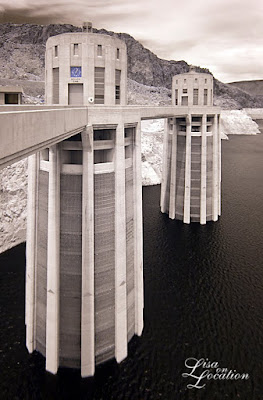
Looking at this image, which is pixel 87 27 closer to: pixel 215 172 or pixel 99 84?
pixel 99 84

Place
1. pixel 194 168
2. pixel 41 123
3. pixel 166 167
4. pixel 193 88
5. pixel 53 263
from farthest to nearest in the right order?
pixel 166 167, pixel 194 168, pixel 193 88, pixel 53 263, pixel 41 123

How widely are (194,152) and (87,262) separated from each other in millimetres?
37010

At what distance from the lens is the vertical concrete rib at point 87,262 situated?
69.0 ft

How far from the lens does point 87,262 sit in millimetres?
22047

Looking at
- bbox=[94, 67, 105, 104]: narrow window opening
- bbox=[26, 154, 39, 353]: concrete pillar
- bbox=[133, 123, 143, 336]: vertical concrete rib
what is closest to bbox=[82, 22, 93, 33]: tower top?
bbox=[94, 67, 105, 104]: narrow window opening

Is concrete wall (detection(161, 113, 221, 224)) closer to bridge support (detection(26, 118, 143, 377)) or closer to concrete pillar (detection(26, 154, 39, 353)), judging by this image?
bridge support (detection(26, 118, 143, 377))

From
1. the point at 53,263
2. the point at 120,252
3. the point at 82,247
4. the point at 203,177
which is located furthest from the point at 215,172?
the point at 53,263

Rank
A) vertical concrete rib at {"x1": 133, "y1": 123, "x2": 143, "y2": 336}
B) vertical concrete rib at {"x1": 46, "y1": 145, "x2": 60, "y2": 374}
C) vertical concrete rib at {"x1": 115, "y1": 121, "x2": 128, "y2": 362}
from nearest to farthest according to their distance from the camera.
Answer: vertical concrete rib at {"x1": 46, "y1": 145, "x2": 60, "y2": 374}
vertical concrete rib at {"x1": 115, "y1": 121, "x2": 128, "y2": 362}
vertical concrete rib at {"x1": 133, "y1": 123, "x2": 143, "y2": 336}

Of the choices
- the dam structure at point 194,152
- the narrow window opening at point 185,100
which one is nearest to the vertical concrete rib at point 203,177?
the dam structure at point 194,152

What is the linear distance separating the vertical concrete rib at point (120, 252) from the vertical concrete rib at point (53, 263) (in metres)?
4.07

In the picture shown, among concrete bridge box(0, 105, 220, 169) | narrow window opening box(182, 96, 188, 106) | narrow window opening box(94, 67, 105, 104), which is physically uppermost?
narrow window opening box(182, 96, 188, 106)

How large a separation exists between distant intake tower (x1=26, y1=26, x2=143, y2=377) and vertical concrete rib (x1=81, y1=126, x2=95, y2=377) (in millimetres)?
66

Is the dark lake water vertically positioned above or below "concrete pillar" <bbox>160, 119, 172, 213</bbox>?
below

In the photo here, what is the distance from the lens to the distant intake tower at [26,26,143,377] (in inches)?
855
